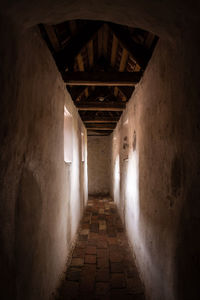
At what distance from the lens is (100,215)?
23.9 ft

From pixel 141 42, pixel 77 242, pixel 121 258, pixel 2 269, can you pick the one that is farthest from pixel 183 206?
pixel 77 242

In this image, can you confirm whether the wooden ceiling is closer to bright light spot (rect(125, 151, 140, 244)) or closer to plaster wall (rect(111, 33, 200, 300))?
plaster wall (rect(111, 33, 200, 300))

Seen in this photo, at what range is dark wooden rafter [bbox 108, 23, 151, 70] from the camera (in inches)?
119

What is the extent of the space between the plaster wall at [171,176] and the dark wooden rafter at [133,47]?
238 millimetres

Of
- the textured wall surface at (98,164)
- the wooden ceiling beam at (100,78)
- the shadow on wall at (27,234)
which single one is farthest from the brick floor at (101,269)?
the textured wall surface at (98,164)

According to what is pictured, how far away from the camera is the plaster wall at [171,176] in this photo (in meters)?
1.44

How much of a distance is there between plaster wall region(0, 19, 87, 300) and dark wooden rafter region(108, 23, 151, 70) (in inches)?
48.8

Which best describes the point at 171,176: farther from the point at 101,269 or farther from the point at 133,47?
the point at 101,269

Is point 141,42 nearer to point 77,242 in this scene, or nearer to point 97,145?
point 77,242

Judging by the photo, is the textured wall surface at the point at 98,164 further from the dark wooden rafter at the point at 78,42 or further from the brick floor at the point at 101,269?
the dark wooden rafter at the point at 78,42

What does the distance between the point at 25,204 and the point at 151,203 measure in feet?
5.56

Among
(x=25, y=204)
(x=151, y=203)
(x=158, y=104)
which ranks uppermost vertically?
(x=158, y=104)

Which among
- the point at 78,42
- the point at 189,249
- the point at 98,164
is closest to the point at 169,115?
the point at 189,249

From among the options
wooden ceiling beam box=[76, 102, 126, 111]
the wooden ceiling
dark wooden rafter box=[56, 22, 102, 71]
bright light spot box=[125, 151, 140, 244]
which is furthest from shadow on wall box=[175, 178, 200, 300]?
wooden ceiling beam box=[76, 102, 126, 111]
